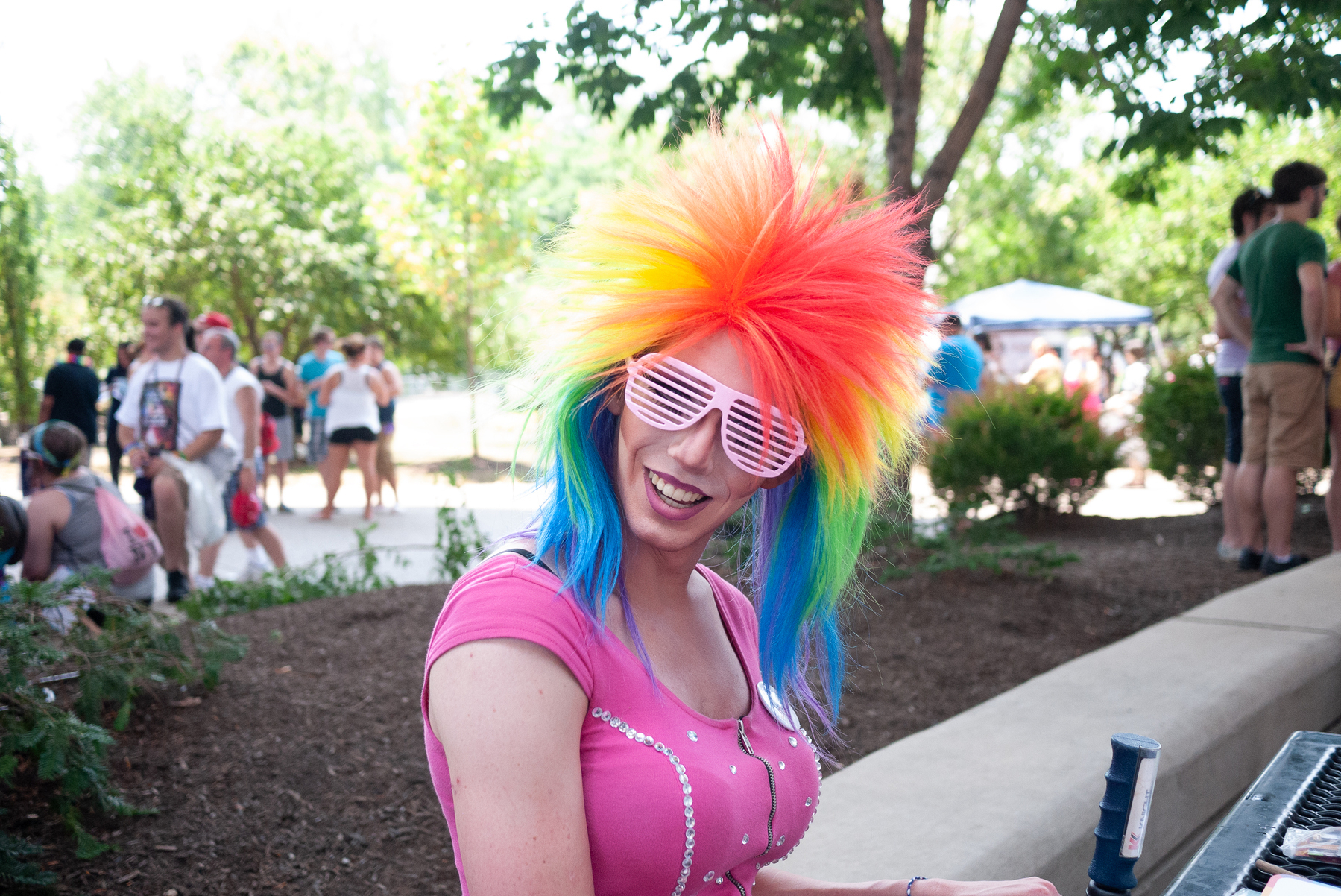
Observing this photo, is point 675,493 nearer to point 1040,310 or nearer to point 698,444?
point 698,444

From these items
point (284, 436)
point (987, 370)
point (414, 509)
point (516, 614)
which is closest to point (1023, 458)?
point (987, 370)

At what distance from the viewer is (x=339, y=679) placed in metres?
3.82

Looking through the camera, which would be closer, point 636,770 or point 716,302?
point 636,770

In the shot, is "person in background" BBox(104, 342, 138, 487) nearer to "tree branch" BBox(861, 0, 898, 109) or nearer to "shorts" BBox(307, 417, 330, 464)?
"shorts" BBox(307, 417, 330, 464)

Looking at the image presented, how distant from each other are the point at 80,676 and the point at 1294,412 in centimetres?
574

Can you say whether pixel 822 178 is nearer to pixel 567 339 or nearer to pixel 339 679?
pixel 567 339

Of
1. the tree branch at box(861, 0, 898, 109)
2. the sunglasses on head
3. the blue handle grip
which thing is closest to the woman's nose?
the sunglasses on head

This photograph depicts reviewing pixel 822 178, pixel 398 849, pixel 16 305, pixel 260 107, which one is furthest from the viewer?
pixel 260 107

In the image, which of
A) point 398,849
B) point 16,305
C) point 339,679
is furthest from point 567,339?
point 16,305

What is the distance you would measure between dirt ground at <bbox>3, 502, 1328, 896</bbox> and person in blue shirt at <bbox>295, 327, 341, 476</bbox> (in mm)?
6893

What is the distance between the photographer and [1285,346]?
18.1ft

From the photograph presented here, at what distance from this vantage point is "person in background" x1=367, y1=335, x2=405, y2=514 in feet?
37.1

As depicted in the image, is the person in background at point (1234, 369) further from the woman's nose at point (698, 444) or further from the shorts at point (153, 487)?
the shorts at point (153, 487)

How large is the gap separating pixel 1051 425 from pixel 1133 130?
3495 millimetres
